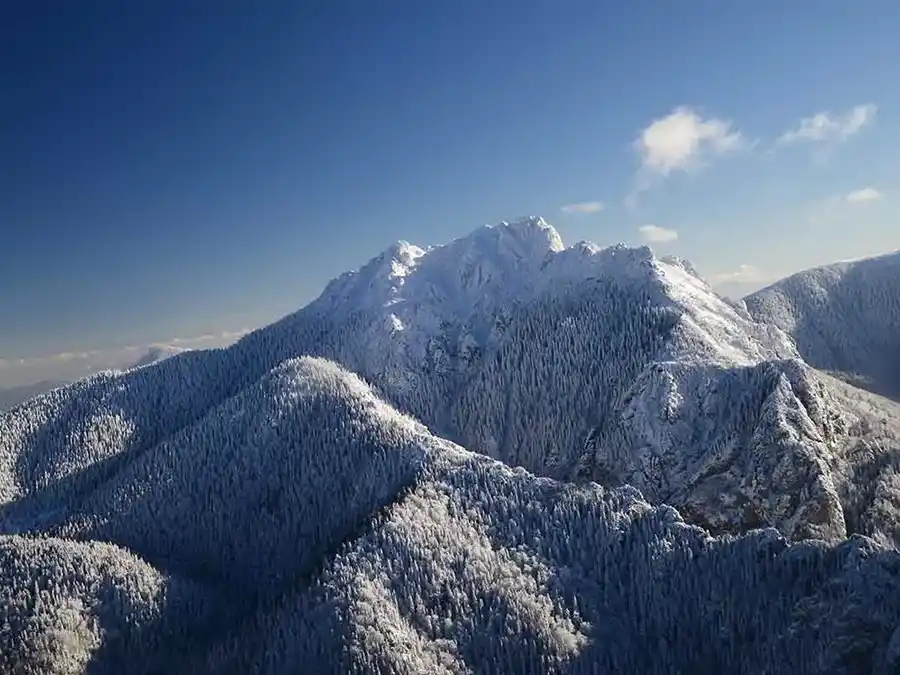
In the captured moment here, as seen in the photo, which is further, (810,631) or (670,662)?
(670,662)

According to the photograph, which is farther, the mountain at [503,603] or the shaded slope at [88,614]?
the shaded slope at [88,614]

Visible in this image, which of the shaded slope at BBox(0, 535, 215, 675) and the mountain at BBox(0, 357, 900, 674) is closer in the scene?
the mountain at BBox(0, 357, 900, 674)

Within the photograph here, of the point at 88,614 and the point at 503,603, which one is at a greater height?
the point at 88,614

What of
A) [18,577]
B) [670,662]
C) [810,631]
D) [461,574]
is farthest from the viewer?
[18,577]

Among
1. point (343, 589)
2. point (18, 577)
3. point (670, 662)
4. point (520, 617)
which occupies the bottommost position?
point (670, 662)

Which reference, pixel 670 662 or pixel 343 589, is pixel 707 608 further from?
pixel 343 589

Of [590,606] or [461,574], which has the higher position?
[461,574]

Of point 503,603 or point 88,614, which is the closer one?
point 503,603

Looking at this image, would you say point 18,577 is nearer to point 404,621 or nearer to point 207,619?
point 207,619

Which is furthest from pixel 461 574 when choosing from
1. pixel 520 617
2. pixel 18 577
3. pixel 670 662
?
pixel 18 577

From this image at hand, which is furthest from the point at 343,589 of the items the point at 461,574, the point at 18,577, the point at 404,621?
the point at 18,577

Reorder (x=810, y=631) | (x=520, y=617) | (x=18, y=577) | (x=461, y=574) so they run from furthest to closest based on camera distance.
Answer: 1. (x=18, y=577)
2. (x=461, y=574)
3. (x=520, y=617)
4. (x=810, y=631)
